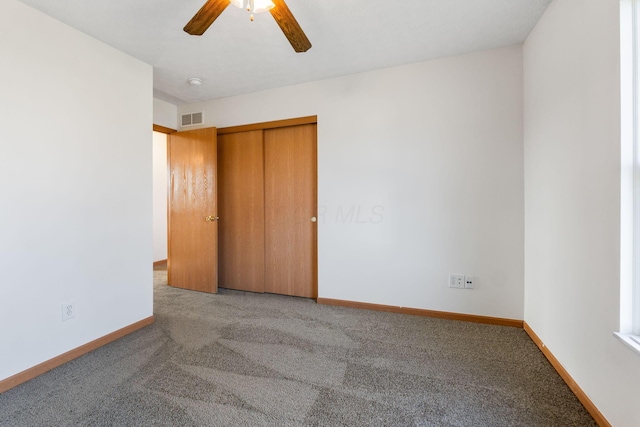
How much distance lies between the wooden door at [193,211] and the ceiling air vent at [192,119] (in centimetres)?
18

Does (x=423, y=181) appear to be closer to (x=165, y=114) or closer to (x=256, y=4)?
(x=256, y=4)

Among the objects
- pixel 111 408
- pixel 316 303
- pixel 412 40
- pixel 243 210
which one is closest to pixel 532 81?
pixel 412 40

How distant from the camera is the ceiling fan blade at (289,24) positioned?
152cm

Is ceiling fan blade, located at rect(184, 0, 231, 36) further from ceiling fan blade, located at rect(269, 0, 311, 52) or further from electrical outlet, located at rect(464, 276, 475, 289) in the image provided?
electrical outlet, located at rect(464, 276, 475, 289)

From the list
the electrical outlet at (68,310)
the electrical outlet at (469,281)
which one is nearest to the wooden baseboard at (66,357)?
the electrical outlet at (68,310)

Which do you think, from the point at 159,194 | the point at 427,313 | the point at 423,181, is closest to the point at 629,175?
the point at 423,181

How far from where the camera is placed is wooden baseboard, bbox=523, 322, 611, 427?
137 centimetres

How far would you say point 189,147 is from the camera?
358 cm

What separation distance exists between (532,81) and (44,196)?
3.69 metres

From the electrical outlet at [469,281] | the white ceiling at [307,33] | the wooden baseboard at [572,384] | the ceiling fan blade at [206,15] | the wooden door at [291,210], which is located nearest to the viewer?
the wooden baseboard at [572,384]

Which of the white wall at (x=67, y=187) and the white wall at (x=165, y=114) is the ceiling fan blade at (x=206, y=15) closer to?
the white wall at (x=67, y=187)

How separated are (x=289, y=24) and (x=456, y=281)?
2473 mm

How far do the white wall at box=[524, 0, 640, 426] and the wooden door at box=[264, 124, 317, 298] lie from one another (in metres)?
2.07

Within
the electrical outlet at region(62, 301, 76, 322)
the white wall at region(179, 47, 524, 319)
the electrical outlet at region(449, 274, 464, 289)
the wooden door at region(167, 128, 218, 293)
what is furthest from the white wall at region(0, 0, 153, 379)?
the electrical outlet at region(449, 274, 464, 289)
